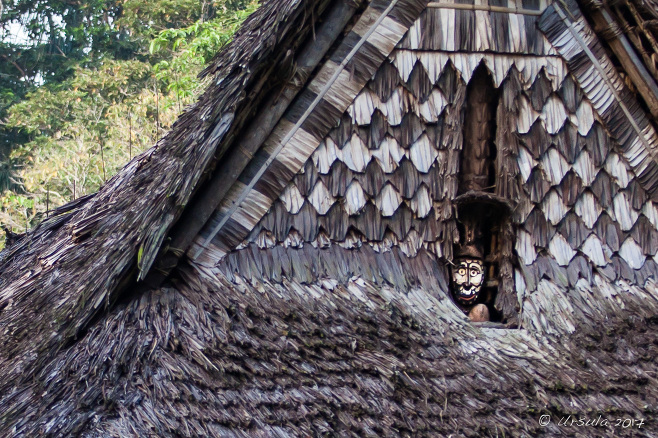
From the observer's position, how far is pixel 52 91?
23953 millimetres

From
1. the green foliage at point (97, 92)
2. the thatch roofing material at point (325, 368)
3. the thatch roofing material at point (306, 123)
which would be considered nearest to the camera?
the thatch roofing material at point (325, 368)

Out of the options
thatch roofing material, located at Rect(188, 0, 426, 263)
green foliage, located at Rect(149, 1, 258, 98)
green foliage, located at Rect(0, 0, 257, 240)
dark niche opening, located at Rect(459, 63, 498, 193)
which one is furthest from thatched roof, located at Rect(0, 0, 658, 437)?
green foliage, located at Rect(149, 1, 258, 98)

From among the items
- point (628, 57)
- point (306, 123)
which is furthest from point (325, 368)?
point (628, 57)

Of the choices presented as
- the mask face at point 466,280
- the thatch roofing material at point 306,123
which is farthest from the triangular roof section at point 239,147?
the mask face at point 466,280

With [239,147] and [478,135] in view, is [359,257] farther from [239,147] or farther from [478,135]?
[478,135]

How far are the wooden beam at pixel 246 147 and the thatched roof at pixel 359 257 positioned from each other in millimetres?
10

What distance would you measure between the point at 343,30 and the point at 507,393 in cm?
190

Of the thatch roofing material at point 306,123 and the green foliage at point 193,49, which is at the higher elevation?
the green foliage at point 193,49

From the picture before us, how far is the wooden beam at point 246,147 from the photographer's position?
12.2 feet

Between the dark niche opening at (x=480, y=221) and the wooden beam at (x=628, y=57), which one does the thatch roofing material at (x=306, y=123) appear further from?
the wooden beam at (x=628, y=57)

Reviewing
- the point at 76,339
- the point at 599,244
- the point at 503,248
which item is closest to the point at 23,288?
the point at 76,339

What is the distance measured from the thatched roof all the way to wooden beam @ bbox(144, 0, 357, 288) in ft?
0.03

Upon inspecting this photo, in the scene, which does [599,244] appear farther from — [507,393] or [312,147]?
[312,147]

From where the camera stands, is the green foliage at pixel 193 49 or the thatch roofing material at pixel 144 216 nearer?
the thatch roofing material at pixel 144 216
